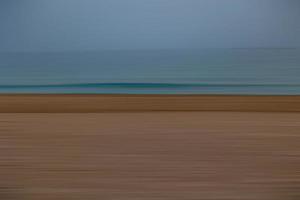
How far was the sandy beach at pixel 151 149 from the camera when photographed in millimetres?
2943

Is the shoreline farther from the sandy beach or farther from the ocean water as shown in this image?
the ocean water

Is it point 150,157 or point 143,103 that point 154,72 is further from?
point 150,157

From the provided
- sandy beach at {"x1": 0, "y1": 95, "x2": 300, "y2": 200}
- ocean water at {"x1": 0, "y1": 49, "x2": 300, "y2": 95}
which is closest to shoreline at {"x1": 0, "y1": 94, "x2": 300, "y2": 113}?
sandy beach at {"x1": 0, "y1": 95, "x2": 300, "y2": 200}

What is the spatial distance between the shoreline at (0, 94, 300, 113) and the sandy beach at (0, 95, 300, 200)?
0.03 feet

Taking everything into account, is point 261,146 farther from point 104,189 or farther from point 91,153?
point 104,189

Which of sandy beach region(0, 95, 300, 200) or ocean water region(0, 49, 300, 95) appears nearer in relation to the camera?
sandy beach region(0, 95, 300, 200)

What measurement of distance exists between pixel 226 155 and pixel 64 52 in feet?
10.6

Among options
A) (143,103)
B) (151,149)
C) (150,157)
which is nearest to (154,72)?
(143,103)

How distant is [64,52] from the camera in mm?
6426

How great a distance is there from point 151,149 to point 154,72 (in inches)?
103

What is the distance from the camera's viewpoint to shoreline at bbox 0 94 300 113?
18.4ft

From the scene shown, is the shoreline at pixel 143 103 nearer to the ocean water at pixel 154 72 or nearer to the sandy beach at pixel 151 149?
the sandy beach at pixel 151 149

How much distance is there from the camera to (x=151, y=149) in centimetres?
380

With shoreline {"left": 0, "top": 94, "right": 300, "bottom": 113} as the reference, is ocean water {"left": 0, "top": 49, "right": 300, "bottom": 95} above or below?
above
